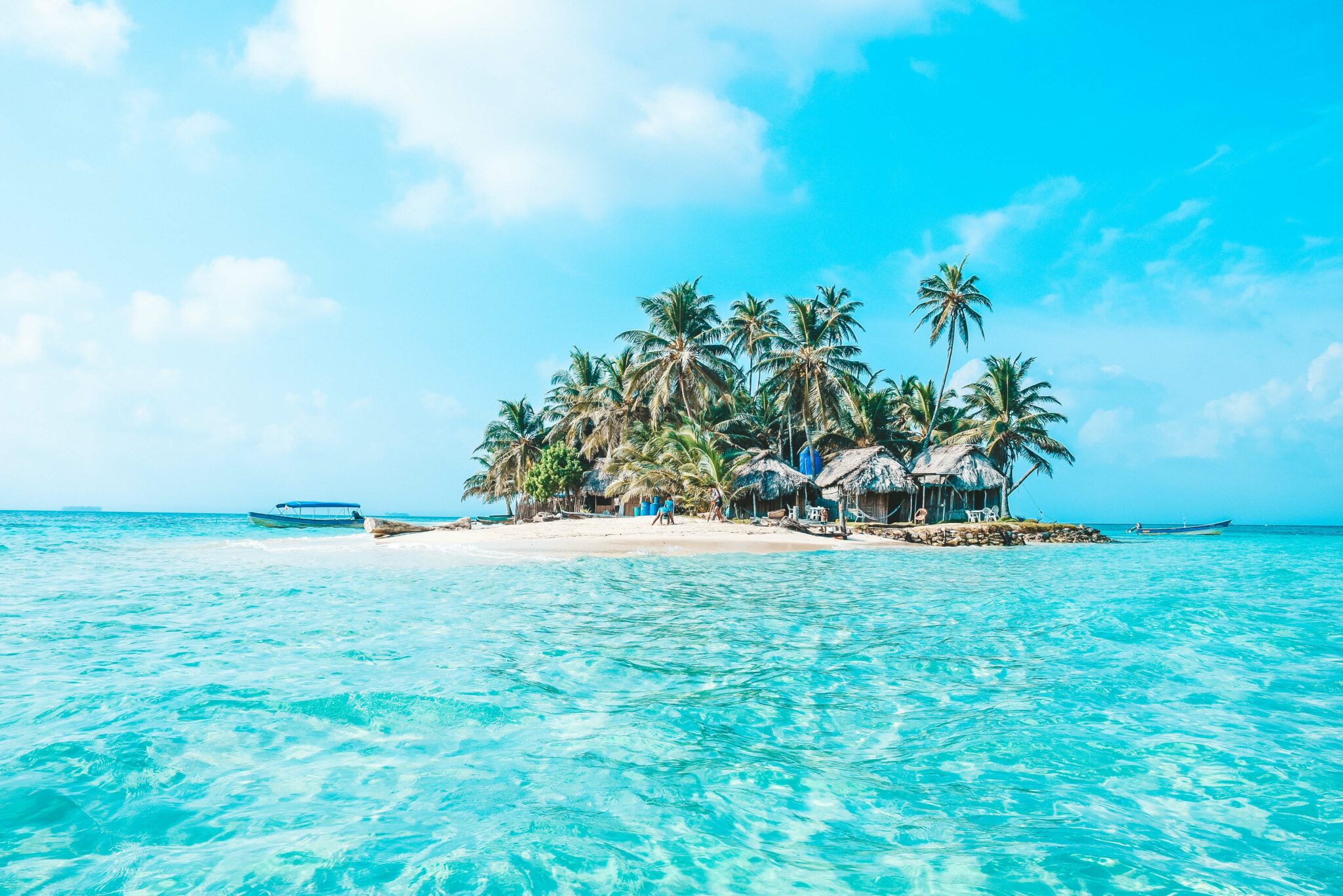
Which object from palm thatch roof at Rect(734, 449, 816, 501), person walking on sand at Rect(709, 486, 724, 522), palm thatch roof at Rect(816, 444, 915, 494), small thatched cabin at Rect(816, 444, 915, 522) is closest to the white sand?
person walking on sand at Rect(709, 486, 724, 522)

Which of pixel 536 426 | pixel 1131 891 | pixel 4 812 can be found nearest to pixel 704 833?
pixel 1131 891

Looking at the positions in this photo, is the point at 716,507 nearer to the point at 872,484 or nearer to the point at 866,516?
the point at 872,484

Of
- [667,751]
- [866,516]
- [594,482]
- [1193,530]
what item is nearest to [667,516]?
[866,516]

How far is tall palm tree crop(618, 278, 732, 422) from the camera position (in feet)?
105

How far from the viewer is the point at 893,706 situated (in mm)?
5258

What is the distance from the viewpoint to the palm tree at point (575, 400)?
4081 cm

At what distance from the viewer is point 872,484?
31953mm

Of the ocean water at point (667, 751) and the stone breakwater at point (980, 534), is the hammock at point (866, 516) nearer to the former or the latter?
the stone breakwater at point (980, 534)

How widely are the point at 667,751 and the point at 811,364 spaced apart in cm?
3129

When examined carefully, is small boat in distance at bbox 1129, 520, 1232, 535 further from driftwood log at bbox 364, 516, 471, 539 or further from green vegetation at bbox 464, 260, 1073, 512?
driftwood log at bbox 364, 516, 471, 539

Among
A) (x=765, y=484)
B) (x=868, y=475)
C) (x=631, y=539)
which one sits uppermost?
(x=868, y=475)

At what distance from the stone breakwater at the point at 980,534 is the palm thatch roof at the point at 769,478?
13.8 ft

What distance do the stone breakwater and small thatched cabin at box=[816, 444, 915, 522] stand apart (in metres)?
2.40

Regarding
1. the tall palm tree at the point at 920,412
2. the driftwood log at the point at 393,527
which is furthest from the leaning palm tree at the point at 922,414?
the driftwood log at the point at 393,527
